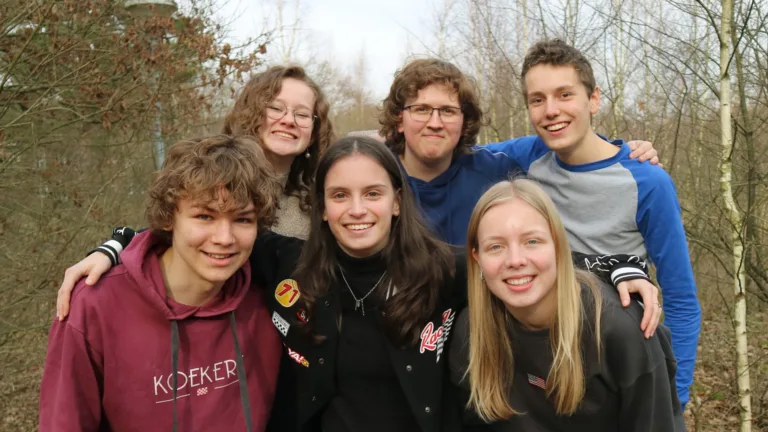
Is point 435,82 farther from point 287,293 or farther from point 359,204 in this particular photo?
point 287,293

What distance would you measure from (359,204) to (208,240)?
0.67m

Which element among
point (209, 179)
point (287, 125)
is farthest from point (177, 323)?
point (287, 125)

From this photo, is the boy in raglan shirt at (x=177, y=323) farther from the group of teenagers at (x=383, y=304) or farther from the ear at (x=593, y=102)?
the ear at (x=593, y=102)

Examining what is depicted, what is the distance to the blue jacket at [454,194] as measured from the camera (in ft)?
10.4

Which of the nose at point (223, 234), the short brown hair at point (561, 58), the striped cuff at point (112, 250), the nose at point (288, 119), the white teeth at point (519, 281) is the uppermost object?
the short brown hair at point (561, 58)

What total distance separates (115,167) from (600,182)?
20.9 feet

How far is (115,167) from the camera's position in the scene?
23.8 feet

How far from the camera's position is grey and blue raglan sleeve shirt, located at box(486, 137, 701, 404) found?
2754 mm

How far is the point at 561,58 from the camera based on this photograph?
2957mm

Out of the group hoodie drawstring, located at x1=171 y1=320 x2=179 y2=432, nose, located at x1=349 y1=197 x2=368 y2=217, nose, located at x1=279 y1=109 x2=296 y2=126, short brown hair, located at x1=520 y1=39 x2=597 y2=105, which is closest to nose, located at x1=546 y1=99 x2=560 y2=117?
short brown hair, located at x1=520 y1=39 x2=597 y2=105

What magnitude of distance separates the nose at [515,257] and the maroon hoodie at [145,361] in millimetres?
1165

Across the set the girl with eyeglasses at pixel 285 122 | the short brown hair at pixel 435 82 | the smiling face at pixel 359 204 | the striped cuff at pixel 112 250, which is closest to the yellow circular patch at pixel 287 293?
the smiling face at pixel 359 204

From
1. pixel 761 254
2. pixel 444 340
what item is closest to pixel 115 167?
pixel 444 340

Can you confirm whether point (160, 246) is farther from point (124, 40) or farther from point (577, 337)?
point (124, 40)
